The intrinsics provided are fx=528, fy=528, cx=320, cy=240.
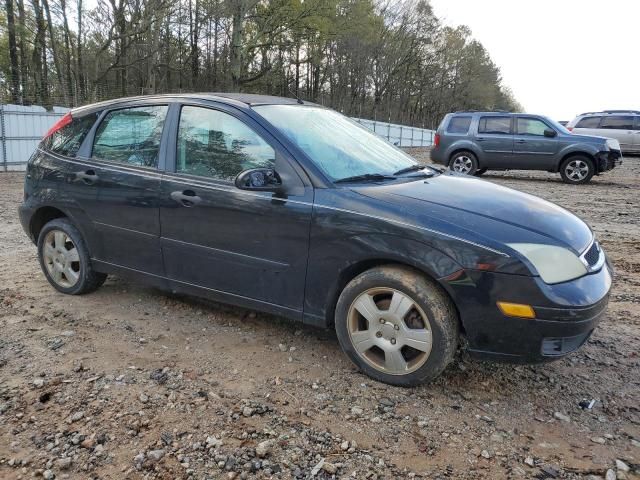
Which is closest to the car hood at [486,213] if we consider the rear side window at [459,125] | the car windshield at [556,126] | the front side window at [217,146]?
the front side window at [217,146]

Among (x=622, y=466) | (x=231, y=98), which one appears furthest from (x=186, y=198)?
(x=622, y=466)

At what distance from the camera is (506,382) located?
3.14 metres

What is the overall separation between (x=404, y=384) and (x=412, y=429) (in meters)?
0.36

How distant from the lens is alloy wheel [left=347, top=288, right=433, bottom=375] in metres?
2.91

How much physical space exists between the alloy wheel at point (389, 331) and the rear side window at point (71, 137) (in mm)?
2762

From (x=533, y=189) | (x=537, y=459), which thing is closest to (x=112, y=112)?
(x=537, y=459)

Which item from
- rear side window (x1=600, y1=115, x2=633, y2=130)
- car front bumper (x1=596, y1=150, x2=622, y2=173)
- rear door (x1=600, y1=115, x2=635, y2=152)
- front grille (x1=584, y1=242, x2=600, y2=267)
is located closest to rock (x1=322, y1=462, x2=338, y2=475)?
front grille (x1=584, y1=242, x2=600, y2=267)

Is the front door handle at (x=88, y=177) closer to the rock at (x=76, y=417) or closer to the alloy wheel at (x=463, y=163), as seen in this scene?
the rock at (x=76, y=417)

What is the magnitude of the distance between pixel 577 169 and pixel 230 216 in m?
12.2

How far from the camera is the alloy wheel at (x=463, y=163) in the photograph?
1420 cm

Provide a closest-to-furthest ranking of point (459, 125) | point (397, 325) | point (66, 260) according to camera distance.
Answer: point (397, 325) → point (66, 260) → point (459, 125)

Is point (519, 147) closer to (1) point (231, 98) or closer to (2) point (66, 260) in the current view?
(1) point (231, 98)

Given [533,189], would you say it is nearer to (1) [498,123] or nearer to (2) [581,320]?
(1) [498,123]

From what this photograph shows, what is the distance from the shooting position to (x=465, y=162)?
14297mm
